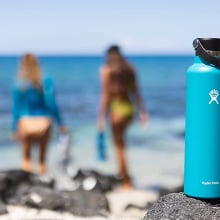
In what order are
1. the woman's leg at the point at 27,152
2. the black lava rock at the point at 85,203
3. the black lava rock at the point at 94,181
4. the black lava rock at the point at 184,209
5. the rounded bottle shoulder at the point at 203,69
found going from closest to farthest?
the rounded bottle shoulder at the point at 203,69 → the black lava rock at the point at 184,209 → the black lava rock at the point at 85,203 → the black lava rock at the point at 94,181 → the woman's leg at the point at 27,152

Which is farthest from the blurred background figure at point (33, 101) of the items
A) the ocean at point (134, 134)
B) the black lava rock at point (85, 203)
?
the black lava rock at point (85, 203)

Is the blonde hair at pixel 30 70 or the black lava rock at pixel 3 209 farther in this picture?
the blonde hair at pixel 30 70

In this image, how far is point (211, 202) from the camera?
5082mm

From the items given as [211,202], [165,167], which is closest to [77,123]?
[165,167]

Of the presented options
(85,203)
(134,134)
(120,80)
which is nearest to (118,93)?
(120,80)

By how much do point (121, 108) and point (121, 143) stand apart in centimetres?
45

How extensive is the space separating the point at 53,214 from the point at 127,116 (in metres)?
2.33

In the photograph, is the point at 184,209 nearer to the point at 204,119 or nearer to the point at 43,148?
the point at 204,119

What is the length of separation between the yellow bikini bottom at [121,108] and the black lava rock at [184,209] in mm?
Answer: 4479

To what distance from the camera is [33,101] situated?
964 cm

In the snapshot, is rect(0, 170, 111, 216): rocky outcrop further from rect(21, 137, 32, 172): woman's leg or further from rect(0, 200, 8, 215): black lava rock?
rect(21, 137, 32, 172): woman's leg

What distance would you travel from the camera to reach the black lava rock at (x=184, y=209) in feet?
16.3

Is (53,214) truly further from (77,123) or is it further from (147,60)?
(147,60)

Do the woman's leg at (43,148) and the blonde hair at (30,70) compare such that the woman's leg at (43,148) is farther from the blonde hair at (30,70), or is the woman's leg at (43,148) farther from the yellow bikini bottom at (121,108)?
the yellow bikini bottom at (121,108)
